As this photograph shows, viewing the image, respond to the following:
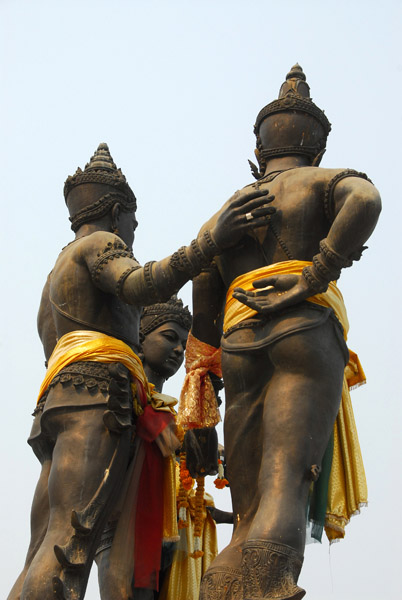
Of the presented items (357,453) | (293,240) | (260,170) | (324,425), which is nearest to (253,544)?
(324,425)

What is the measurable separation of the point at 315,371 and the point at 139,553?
2227 millimetres

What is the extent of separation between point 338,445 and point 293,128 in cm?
219

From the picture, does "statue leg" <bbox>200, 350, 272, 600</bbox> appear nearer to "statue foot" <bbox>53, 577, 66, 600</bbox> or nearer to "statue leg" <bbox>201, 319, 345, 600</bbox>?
"statue leg" <bbox>201, 319, 345, 600</bbox>

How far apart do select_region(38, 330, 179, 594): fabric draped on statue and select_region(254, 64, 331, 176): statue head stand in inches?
68.9

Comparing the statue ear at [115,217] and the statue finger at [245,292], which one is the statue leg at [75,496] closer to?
the statue finger at [245,292]

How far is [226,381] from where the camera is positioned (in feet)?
21.2

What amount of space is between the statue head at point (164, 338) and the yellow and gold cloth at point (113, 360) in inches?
52.6

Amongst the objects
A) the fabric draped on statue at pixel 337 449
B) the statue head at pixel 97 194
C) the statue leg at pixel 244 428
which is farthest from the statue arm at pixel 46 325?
the statue leg at pixel 244 428

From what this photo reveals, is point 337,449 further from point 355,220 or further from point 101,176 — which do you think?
point 101,176

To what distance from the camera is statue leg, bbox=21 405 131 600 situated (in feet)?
21.5

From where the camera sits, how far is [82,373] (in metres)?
7.17

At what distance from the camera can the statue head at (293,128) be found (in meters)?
7.11

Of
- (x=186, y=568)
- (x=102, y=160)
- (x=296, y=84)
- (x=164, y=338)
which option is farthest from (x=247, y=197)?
(x=186, y=568)

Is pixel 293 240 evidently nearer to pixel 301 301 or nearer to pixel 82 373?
pixel 301 301
